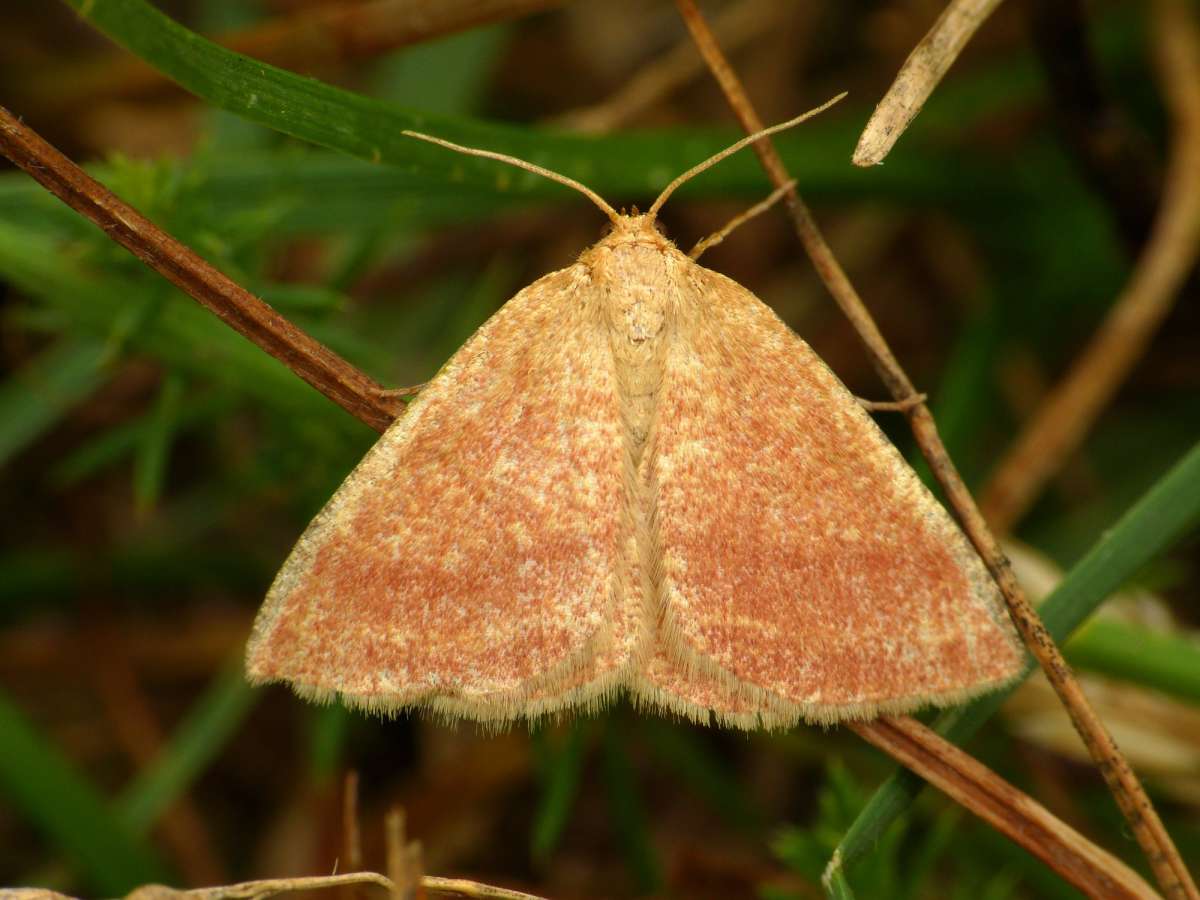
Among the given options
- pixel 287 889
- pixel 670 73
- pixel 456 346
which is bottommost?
pixel 287 889

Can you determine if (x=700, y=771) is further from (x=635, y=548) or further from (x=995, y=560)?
(x=995, y=560)

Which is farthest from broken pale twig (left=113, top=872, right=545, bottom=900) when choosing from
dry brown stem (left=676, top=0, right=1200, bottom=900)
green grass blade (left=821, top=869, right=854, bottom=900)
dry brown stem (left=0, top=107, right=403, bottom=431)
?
dry brown stem (left=676, top=0, right=1200, bottom=900)

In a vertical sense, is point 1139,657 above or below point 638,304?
below

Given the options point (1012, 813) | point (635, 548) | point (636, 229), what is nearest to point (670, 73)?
point (636, 229)

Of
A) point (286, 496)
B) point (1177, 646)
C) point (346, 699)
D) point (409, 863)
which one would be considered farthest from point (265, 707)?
point (1177, 646)

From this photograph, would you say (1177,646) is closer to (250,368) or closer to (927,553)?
(927,553)

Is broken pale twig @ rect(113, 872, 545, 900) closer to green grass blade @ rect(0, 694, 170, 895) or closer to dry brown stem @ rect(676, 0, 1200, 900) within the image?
dry brown stem @ rect(676, 0, 1200, 900)
